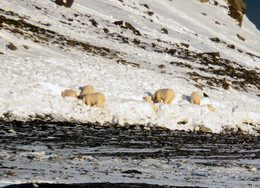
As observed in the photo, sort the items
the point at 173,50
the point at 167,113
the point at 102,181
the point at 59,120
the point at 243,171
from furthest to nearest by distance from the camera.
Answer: the point at 173,50
the point at 167,113
the point at 59,120
the point at 243,171
the point at 102,181

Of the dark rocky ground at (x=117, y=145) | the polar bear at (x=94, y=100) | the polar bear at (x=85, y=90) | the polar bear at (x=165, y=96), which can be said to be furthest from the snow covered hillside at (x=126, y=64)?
the dark rocky ground at (x=117, y=145)

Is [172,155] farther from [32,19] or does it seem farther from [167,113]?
[32,19]

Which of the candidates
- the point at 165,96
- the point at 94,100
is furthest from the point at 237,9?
the point at 94,100

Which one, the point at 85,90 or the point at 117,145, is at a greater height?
the point at 85,90

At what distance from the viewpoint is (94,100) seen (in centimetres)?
1496

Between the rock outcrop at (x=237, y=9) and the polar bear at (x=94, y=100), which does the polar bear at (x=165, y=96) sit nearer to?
the polar bear at (x=94, y=100)

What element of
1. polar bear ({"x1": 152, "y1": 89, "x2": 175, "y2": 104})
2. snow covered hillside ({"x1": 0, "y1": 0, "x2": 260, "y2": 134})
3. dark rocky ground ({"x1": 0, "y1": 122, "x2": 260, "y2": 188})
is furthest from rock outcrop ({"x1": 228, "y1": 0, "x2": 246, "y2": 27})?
dark rocky ground ({"x1": 0, "y1": 122, "x2": 260, "y2": 188})

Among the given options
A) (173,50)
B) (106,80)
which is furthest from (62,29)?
(106,80)

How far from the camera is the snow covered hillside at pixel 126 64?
14.9 metres

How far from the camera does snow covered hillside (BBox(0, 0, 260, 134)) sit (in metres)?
14.9

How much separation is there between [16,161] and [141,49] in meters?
29.2

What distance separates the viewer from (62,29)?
114 ft

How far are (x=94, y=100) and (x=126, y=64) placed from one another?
39.5ft

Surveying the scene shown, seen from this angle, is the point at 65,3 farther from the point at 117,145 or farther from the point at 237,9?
the point at 237,9
